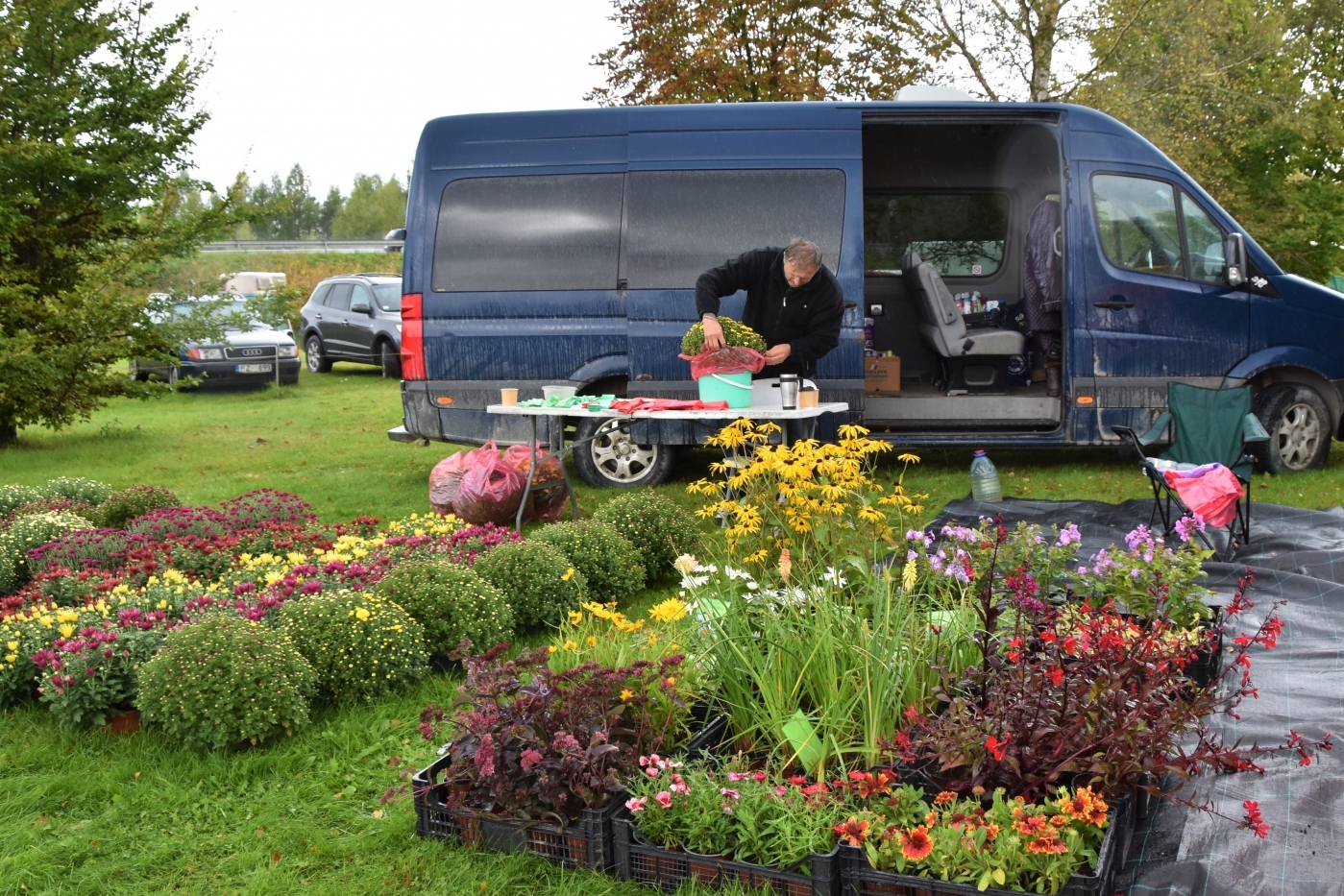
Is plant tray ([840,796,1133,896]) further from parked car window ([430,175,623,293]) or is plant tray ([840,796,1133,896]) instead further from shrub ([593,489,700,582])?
parked car window ([430,175,623,293])

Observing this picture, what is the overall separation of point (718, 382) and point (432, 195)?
9.72ft

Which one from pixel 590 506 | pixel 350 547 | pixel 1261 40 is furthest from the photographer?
pixel 1261 40

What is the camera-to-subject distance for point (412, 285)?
8219 mm

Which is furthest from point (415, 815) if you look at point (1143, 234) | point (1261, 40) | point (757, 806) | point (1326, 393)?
point (1261, 40)

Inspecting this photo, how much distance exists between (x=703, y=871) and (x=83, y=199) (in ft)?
35.3

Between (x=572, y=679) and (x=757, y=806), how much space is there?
675 millimetres

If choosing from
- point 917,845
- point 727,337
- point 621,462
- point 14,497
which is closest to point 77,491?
point 14,497

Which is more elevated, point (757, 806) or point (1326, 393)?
point (1326, 393)

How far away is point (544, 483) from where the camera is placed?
702 cm

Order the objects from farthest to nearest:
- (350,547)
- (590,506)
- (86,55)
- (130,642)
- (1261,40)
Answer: (1261,40)
(86,55)
(590,506)
(350,547)
(130,642)

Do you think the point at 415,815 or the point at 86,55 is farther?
the point at 86,55

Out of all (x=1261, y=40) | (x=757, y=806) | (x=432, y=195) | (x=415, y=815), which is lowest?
(x=415, y=815)

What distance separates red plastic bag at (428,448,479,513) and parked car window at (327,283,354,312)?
40.6 feet

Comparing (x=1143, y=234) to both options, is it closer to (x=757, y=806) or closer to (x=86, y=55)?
(x=757, y=806)
